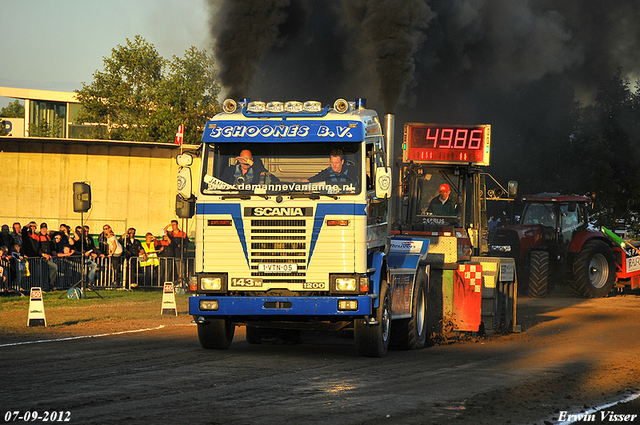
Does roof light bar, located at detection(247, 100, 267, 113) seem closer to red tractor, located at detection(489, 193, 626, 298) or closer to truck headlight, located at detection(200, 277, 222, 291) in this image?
truck headlight, located at detection(200, 277, 222, 291)

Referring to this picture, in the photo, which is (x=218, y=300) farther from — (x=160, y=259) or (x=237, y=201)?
(x=160, y=259)

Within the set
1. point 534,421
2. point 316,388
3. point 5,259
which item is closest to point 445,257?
point 316,388

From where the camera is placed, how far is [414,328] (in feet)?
39.6

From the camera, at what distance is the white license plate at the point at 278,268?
33.8 ft

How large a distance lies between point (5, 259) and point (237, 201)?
11.2 meters

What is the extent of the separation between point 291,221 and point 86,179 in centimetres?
2111

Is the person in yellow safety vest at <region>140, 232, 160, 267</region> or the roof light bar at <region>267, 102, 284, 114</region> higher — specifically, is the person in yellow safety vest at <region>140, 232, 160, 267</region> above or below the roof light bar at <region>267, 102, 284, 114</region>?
below

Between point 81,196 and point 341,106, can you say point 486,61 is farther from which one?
point 341,106

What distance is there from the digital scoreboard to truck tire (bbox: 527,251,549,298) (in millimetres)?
7610

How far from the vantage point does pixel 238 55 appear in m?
21.1

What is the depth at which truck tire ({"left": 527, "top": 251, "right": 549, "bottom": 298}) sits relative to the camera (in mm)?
22575

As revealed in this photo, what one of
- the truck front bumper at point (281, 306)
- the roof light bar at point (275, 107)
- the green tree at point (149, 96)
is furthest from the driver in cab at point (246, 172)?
the green tree at point (149, 96)

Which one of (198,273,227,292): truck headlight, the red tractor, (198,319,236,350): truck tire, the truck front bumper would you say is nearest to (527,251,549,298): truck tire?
the red tractor

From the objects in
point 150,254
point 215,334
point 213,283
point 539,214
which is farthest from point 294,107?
point 539,214
